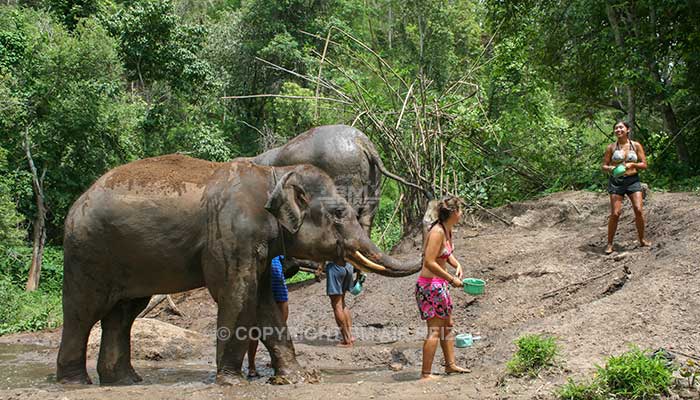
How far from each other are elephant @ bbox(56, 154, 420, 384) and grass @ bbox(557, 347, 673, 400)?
2002 millimetres

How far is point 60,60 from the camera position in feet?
60.7

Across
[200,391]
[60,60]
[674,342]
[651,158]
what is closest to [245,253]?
[200,391]

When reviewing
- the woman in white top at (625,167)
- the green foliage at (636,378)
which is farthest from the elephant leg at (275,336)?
the woman in white top at (625,167)

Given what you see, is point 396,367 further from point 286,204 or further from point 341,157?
point 341,157

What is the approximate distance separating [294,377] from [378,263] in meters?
1.44

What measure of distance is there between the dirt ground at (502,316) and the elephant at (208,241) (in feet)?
2.06

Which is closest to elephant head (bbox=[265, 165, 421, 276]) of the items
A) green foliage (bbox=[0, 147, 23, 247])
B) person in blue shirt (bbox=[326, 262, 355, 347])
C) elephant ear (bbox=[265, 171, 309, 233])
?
elephant ear (bbox=[265, 171, 309, 233])

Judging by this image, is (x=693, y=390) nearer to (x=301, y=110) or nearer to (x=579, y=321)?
(x=579, y=321)

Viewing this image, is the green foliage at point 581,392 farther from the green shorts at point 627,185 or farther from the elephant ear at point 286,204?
the green shorts at point 627,185

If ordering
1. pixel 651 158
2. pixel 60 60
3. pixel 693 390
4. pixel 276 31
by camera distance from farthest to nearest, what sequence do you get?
1. pixel 276 31
2. pixel 60 60
3. pixel 651 158
4. pixel 693 390

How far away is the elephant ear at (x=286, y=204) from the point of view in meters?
6.86

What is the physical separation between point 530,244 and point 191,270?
6504 millimetres

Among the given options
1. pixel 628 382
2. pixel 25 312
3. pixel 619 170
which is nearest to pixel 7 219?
pixel 25 312

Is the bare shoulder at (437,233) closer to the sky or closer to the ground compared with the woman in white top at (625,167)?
closer to the ground
